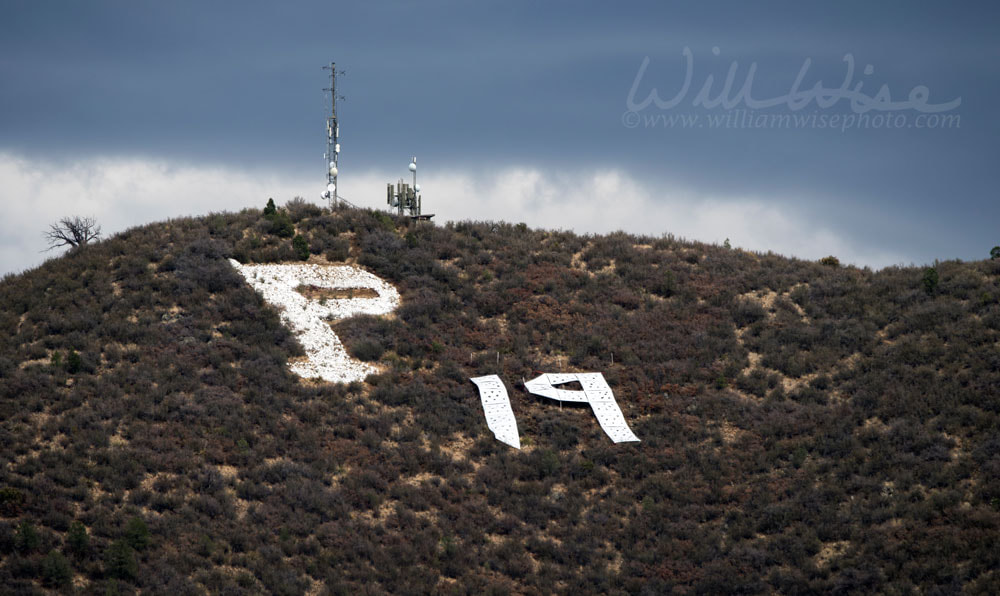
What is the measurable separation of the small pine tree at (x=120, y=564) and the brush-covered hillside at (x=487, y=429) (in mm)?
67

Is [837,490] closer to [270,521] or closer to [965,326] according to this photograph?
[965,326]

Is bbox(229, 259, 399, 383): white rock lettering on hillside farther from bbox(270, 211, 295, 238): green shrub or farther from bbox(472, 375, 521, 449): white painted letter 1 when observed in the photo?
bbox(472, 375, 521, 449): white painted letter 1

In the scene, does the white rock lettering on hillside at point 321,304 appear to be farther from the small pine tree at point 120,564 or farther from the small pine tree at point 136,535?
the small pine tree at point 120,564

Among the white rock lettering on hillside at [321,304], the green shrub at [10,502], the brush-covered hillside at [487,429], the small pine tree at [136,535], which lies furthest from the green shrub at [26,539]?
the white rock lettering on hillside at [321,304]

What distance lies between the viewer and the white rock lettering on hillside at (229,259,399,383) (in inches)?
1464

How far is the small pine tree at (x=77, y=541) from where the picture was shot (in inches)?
980

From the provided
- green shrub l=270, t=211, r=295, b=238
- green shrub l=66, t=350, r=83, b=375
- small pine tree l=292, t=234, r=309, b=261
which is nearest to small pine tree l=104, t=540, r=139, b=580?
green shrub l=66, t=350, r=83, b=375

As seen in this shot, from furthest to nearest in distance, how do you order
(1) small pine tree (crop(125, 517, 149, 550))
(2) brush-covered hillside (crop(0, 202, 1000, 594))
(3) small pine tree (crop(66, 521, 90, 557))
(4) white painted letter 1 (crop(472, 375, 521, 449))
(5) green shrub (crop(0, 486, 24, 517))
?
(4) white painted letter 1 (crop(472, 375, 521, 449)), (2) brush-covered hillside (crop(0, 202, 1000, 594)), (5) green shrub (crop(0, 486, 24, 517)), (1) small pine tree (crop(125, 517, 149, 550)), (3) small pine tree (crop(66, 521, 90, 557))

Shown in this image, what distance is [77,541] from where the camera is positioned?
24891 millimetres

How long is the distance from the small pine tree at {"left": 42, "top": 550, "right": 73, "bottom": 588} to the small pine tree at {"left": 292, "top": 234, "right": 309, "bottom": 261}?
21.3 metres

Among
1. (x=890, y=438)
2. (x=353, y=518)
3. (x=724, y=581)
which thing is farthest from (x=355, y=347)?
(x=890, y=438)

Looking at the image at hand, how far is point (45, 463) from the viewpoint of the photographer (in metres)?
28.2

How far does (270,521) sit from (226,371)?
8.78m

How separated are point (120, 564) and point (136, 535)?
3.79 feet
